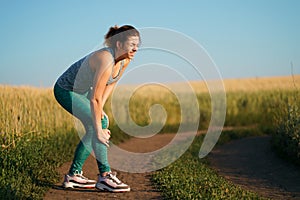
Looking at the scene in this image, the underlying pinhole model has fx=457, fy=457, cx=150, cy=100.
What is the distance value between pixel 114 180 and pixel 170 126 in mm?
12970

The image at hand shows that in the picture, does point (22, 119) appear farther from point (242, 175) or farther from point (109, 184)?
point (242, 175)

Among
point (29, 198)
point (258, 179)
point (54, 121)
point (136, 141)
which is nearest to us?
Result: point (29, 198)

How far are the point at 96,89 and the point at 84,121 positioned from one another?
25.8 inches

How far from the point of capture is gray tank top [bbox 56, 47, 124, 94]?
17.7 ft

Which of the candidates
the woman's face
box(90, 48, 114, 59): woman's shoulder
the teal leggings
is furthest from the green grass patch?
the woman's face

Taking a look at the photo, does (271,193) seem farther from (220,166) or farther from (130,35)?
(130,35)

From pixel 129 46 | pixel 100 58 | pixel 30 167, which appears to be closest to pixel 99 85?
pixel 100 58

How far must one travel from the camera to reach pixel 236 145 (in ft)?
39.0

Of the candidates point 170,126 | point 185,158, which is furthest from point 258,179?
point 170,126

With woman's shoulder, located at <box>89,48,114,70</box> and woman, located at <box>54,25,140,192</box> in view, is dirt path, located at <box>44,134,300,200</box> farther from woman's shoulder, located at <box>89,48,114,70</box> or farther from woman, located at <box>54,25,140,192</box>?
woman's shoulder, located at <box>89,48,114,70</box>

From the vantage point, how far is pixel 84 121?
5.55 metres

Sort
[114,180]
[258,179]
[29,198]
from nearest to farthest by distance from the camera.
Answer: [29,198] < [114,180] < [258,179]

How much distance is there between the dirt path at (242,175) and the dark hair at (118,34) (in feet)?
6.10

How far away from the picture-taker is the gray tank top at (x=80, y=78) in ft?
17.7
